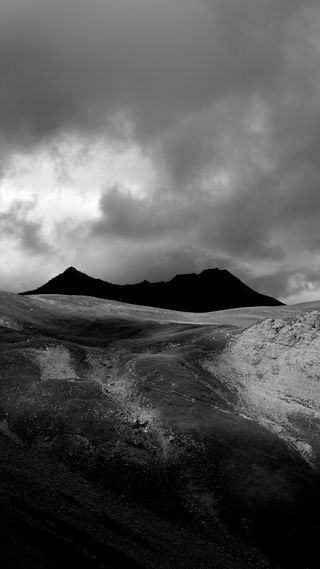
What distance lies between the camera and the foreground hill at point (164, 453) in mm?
35250

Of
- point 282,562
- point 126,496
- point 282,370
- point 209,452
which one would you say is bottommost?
point 282,562

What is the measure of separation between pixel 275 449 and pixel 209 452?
761 centimetres

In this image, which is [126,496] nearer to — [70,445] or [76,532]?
[70,445]

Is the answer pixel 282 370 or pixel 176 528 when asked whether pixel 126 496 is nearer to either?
pixel 176 528

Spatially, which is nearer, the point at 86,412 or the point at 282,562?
the point at 282,562

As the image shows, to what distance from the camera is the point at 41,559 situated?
27.2m

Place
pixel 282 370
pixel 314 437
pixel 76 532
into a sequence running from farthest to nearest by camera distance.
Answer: pixel 282 370 → pixel 314 437 → pixel 76 532

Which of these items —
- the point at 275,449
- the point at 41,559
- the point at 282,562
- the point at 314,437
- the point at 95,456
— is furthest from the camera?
the point at 314,437

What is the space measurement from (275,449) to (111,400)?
62.3 ft

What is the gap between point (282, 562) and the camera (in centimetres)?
4119

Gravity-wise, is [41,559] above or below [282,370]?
below

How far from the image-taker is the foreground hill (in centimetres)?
3525

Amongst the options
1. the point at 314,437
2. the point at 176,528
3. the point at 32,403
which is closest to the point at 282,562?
the point at 176,528

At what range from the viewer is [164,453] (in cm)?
4956
